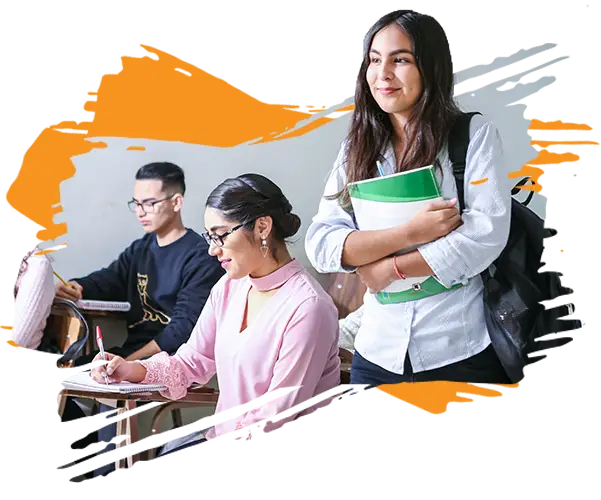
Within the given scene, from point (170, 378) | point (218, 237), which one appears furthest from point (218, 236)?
point (170, 378)

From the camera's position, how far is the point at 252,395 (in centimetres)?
239

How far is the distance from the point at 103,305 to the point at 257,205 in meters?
0.47

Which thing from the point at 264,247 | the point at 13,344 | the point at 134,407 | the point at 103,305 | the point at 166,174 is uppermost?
the point at 166,174

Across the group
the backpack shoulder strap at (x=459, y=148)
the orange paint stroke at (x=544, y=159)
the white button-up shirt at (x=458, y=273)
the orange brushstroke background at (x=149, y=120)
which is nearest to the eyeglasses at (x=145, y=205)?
Answer: the orange brushstroke background at (x=149, y=120)

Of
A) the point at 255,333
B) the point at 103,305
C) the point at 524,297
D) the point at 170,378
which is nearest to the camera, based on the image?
the point at 524,297

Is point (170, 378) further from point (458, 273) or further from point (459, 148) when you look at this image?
point (459, 148)

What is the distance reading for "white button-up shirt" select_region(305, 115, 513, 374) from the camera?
2281mm

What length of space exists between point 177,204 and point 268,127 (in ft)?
0.89

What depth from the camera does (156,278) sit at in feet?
8.41

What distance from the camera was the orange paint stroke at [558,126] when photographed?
2.33m

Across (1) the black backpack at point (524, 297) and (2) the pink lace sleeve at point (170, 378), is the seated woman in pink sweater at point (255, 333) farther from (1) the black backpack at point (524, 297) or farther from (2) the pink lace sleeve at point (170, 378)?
(1) the black backpack at point (524, 297)

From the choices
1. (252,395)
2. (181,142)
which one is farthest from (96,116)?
(252,395)

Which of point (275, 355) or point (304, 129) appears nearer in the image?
point (275, 355)

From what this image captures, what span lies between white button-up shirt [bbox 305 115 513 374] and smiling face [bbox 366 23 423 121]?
0.35 feet
